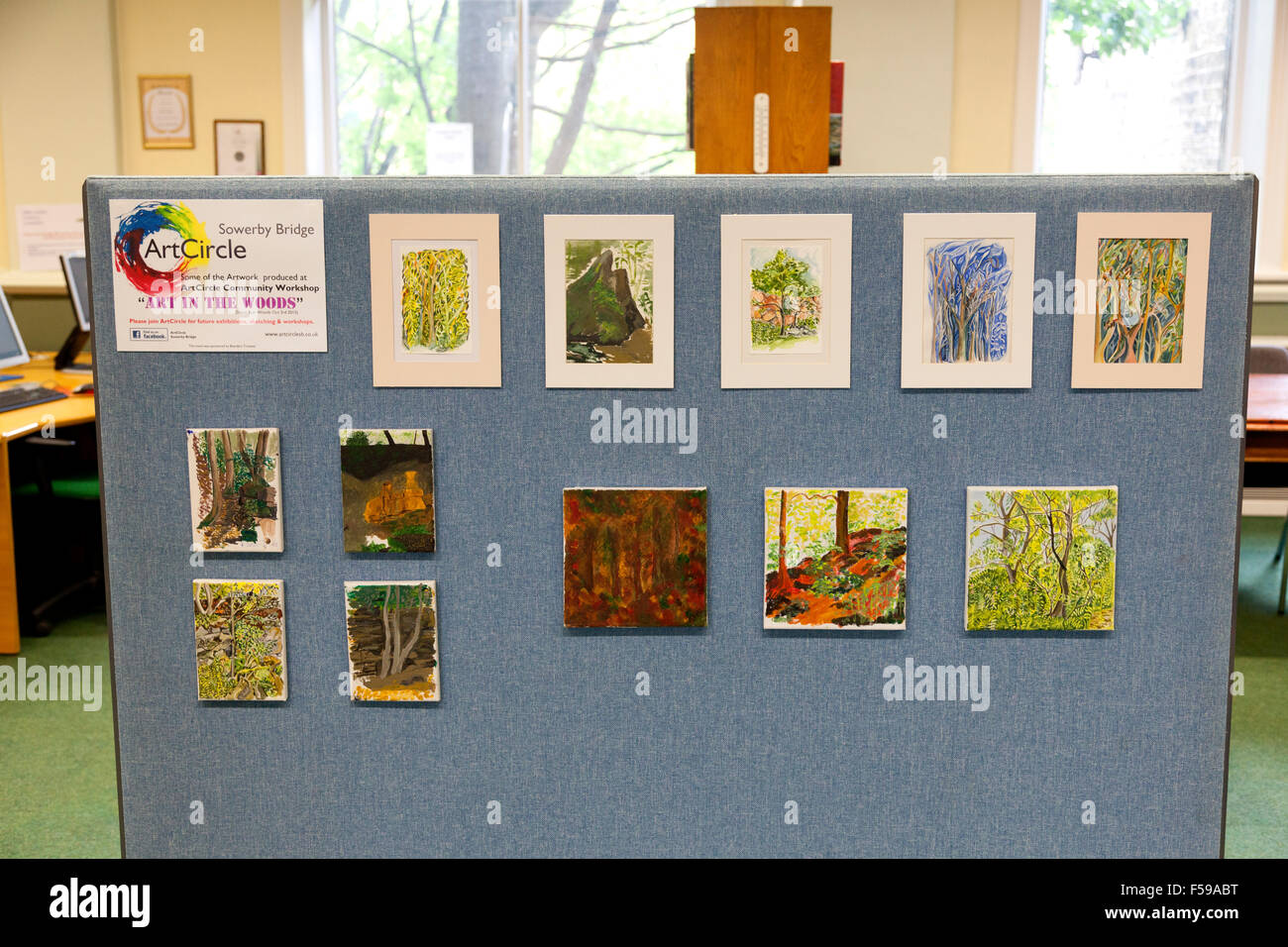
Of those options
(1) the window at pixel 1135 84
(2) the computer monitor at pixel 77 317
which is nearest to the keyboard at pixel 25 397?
(2) the computer monitor at pixel 77 317

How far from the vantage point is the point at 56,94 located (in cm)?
479

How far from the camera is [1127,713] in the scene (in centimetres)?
137

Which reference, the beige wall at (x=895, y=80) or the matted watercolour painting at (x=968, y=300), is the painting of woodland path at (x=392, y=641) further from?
the beige wall at (x=895, y=80)

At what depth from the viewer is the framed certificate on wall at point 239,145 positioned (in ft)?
16.0

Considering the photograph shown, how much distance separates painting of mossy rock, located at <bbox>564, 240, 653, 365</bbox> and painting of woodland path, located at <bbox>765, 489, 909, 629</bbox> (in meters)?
0.27

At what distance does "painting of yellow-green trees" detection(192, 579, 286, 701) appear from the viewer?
→ 1379mm

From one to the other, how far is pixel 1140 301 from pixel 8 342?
424 centimetres

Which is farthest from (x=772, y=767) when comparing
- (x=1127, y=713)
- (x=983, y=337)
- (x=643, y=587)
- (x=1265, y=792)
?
(x=1265, y=792)

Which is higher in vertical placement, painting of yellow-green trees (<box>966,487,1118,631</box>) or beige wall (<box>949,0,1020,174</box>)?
beige wall (<box>949,0,1020,174</box>)

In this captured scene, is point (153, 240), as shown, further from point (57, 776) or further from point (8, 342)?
point (8, 342)

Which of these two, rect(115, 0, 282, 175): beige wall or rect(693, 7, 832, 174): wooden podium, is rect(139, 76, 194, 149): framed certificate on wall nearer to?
rect(115, 0, 282, 175): beige wall

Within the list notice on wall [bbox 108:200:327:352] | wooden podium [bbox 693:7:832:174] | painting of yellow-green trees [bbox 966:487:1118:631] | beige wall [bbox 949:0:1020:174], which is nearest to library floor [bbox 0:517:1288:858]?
painting of yellow-green trees [bbox 966:487:1118:631]

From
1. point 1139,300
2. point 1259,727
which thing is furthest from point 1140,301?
point 1259,727

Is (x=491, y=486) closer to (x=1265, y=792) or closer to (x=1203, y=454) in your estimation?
(x=1203, y=454)
